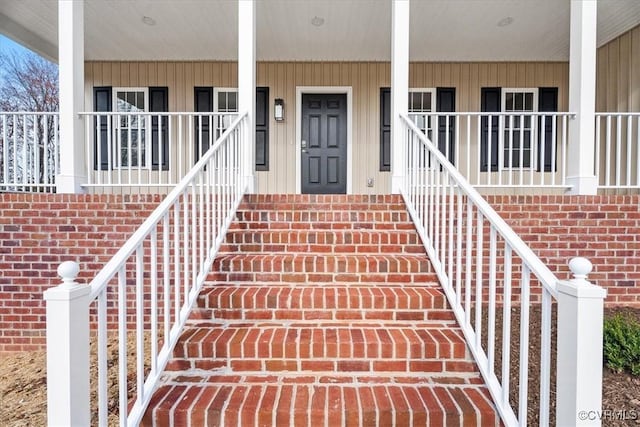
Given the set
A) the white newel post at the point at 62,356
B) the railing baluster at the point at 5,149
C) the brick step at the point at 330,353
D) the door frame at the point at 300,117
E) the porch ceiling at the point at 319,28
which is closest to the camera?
the white newel post at the point at 62,356

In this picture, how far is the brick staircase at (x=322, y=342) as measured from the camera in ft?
5.41

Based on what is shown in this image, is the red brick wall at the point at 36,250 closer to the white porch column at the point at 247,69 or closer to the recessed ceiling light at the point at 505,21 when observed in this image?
the white porch column at the point at 247,69

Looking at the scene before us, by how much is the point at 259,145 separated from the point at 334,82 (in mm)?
1682

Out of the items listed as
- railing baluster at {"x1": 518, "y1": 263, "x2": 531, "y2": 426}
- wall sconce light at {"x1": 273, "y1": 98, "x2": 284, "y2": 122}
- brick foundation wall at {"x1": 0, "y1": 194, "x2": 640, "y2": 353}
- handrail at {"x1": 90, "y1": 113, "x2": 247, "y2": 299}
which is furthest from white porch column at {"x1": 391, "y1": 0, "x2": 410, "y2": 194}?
wall sconce light at {"x1": 273, "y1": 98, "x2": 284, "y2": 122}


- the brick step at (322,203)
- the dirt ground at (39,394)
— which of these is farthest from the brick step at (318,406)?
the brick step at (322,203)

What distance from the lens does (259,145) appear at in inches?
250

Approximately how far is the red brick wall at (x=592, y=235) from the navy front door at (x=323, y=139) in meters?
3.30

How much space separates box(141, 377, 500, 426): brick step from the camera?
163 cm

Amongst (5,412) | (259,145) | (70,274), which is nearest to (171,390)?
(70,274)

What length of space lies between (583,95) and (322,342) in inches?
154

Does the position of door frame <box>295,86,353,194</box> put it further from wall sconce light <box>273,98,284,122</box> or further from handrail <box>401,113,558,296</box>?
handrail <box>401,113,558,296</box>

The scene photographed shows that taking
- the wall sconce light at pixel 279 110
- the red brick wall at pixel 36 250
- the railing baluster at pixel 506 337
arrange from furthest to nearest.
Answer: the wall sconce light at pixel 279 110, the red brick wall at pixel 36 250, the railing baluster at pixel 506 337

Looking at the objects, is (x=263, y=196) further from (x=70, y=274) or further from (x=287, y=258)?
(x=70, y=274)

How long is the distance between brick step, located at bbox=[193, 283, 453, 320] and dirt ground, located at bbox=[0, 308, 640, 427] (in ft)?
2.55
